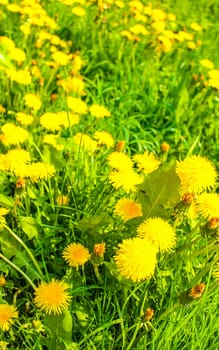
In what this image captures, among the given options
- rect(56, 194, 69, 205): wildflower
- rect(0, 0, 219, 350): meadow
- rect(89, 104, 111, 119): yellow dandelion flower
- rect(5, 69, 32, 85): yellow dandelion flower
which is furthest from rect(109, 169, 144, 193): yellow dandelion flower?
rect(5, 69, 32, 85): yellow dandelion flower

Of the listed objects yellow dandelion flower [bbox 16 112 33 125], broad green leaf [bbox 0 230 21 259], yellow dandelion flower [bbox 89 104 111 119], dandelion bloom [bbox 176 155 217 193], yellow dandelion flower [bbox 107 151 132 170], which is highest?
dandelion bloom [bbox 176 155 217 193]

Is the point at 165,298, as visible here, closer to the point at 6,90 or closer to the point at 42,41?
the point at 6,90

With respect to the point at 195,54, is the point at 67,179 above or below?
below

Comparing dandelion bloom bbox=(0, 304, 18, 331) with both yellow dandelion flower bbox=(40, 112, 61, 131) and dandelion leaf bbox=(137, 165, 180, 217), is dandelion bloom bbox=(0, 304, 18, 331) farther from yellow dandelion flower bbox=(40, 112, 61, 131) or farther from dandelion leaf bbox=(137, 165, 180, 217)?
yellow dandelion flower bbox=(40, 112, 61, 131)

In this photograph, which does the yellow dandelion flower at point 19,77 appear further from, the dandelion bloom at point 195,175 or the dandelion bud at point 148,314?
the dandelion bud at point 148,314

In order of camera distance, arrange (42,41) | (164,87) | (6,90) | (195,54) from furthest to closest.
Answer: (195,54) → (164,87) → (42,41) → (6,90)

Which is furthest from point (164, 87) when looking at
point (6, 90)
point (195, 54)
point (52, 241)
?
point (52, 241)

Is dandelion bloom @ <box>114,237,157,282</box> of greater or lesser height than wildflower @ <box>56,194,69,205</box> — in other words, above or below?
above

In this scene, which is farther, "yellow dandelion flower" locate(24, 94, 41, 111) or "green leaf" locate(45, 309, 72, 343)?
"yellow dandelion flower" locate(24, 94, 41, 111)

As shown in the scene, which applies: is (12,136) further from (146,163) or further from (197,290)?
(197,290)
